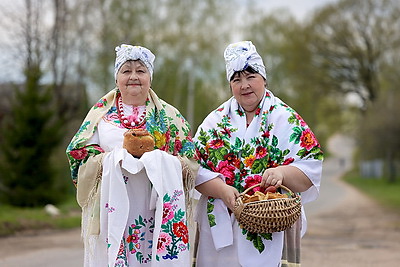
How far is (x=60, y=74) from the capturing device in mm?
22938

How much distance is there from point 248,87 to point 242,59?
7.0 inches

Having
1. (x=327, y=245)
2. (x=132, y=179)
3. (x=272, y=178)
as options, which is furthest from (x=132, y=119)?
(x=327, y=245)

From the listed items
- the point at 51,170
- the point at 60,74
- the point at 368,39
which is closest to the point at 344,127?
the point at 368,39

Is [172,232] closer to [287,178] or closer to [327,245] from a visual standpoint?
[287,178]

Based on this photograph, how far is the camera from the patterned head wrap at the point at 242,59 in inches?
155

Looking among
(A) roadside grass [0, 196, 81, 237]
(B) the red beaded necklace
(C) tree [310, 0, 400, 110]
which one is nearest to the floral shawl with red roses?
(B) the red beaded necklace

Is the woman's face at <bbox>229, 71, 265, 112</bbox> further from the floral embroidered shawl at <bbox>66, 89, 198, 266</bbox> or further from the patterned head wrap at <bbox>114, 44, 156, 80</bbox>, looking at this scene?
the patterned head wrap at <bbox>114, 44, 156, 80</bbox>

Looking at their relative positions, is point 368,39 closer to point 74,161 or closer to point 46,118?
point 46,118

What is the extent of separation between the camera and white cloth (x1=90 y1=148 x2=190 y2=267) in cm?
374

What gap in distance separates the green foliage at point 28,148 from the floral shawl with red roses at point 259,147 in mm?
11513

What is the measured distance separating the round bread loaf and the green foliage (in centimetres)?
1158

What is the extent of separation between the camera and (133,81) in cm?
396

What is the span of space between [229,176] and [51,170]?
12.1 meters

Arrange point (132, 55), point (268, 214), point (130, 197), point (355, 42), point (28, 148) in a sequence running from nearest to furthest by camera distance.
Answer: point (268, 214)
point (130, 197)
point (132, 55)
point (28, 148)
point (355, 42)
